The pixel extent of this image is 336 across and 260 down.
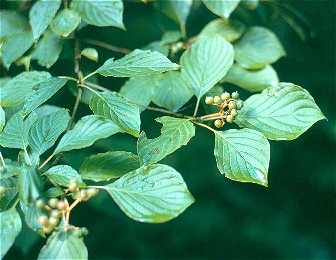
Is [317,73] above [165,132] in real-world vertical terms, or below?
below

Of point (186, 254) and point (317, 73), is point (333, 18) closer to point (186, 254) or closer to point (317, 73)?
point (317, 73)

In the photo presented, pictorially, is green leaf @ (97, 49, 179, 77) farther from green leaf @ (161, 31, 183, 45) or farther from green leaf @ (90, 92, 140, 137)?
green leaf @ (161, 31, 183, 45)

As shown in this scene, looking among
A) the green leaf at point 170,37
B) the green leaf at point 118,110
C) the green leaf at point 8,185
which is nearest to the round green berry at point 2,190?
the green leaf at point 8,185

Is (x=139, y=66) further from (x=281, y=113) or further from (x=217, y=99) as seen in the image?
(x=281, y=113)

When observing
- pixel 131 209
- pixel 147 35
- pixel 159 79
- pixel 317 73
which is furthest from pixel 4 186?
pixel 317 73

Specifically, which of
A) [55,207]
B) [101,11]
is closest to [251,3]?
[101,11]

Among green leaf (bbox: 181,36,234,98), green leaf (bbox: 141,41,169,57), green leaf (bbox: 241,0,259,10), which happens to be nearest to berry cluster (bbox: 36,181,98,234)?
green leaf (bbox: 181,36,234,98)

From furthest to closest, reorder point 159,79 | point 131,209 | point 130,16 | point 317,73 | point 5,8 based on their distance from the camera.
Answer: point 317,73 → point 130,16 → point 5,8 → point 159,79 → point 131,209
